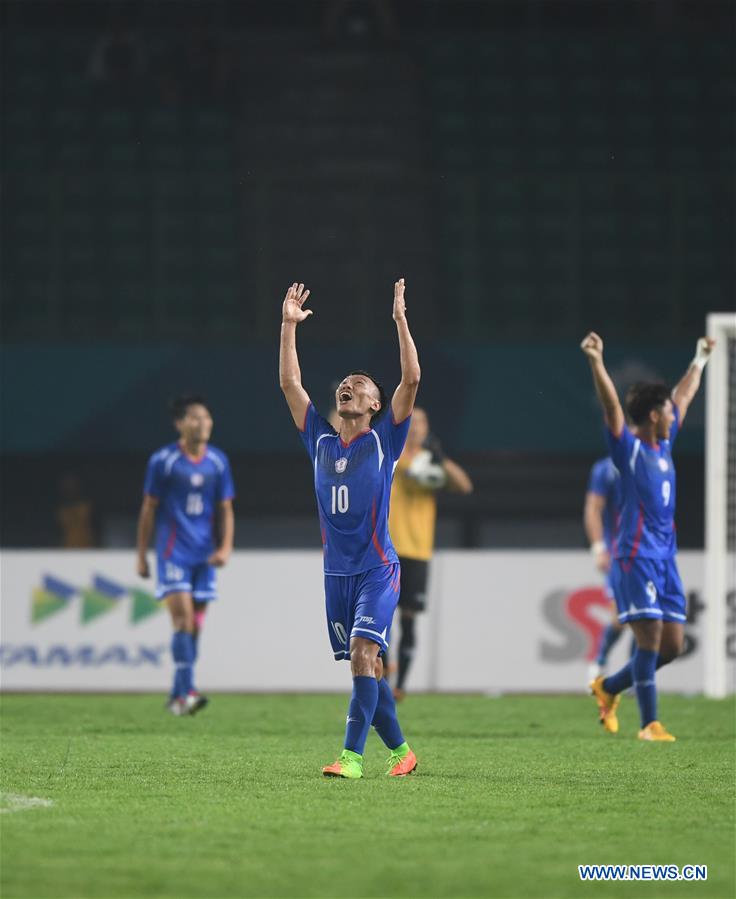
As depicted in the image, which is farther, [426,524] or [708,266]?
[708,266]

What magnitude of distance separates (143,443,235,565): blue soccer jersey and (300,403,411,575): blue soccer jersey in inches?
176

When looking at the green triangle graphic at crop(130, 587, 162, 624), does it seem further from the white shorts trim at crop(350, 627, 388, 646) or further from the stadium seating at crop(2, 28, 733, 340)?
the white shorts trim at crop(350, 627, 388, 646)

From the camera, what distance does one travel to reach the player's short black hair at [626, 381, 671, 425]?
33.2ft

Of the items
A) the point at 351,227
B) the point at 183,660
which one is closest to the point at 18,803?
the point at 183,660

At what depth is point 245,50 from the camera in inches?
909

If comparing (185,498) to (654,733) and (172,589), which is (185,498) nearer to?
(172,589)

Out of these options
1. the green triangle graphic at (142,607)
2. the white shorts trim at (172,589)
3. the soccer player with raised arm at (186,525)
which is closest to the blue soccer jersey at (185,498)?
the soccer player with raised arm at (186,525)

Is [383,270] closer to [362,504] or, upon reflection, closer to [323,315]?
[323,315]

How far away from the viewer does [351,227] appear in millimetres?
19781

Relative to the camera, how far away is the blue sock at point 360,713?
25.5ft

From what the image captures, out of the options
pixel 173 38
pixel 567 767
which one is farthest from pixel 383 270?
pixel 567 767

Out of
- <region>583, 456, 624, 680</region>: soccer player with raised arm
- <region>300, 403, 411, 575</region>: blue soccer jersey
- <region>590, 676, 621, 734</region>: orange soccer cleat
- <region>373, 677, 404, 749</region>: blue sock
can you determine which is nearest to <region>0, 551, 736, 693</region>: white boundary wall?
<region>583, 456, 624, 680</region>: soccer player with raised arm

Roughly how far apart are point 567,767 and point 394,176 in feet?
40.9

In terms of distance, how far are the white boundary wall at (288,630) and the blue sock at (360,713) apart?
7808 millimetres
